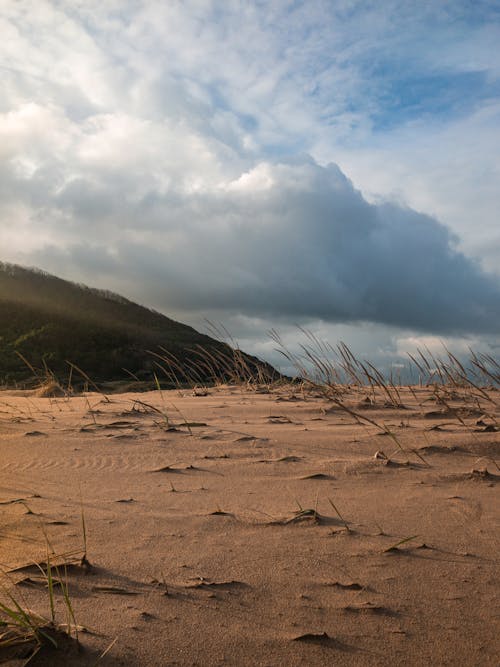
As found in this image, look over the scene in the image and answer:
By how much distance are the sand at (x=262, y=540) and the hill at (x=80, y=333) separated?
42.1 ft

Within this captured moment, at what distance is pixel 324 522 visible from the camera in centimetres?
183

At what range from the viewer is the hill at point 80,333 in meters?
19.4

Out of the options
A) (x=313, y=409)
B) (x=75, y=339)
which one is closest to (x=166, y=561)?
(x=313, y=409)

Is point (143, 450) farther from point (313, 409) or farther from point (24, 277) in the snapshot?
point (24, 277)

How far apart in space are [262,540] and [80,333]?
21.8 metres

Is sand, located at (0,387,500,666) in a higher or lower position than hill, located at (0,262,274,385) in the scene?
lower

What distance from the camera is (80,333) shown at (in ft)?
73.3

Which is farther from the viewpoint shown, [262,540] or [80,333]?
[80,333]

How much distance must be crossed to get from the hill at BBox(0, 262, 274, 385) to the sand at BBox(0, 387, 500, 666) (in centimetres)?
1283

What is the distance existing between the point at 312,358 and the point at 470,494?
246 centimetres

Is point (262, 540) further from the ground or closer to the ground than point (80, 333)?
closer to the ground

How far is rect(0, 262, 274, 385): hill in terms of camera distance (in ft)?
63.6

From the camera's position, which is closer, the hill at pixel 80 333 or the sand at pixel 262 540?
the sand at pixel 262 540

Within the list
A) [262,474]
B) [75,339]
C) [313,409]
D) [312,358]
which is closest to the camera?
[262,474]
